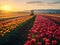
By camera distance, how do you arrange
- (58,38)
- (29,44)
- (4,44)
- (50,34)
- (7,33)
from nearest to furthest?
(29,44) < (58,38) < (50,34) < (4,44) < (7,33)

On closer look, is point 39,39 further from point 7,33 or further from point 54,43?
point 7,33

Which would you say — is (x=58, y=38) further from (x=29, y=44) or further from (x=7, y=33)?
(x=7, y=33)

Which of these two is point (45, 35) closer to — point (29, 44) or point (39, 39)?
point (39, 39)

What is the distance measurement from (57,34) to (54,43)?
3.74ft

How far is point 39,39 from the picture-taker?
282 inches

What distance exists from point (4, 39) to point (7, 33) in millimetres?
782

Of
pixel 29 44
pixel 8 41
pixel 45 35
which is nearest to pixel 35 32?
pixel 45 35

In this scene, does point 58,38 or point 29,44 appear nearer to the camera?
point 29,44

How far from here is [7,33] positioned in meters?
9.01

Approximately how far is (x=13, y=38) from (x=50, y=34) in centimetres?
243

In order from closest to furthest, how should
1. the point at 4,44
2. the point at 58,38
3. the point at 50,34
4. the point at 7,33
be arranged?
the point at 58,38, the point at 50,34, the point at 4,44, the point at 7,33

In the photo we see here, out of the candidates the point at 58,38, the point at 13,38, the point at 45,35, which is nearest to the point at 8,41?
the point at 13,38

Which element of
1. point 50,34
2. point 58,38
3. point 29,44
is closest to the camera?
point 29,44

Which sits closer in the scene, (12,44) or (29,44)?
(29,44)
